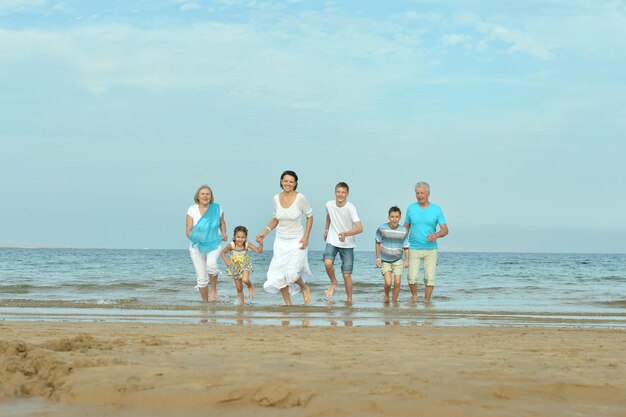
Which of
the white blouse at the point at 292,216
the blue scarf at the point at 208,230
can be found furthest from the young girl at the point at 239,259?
the white blouse at the point at 292,216

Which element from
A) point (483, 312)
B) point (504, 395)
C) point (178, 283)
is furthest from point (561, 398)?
point (178, 283)

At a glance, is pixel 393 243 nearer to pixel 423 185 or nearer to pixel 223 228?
pixel 423 185

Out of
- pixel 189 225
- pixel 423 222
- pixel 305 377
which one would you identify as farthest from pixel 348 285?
pixel 305 377

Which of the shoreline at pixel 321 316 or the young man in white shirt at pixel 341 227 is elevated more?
the young man in white shirt at pixel 341 227

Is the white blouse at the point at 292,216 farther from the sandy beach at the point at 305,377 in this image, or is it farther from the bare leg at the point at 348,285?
the sandy beach at the point at 305,377

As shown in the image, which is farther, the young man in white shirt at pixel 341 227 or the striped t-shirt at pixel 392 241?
the striped t-shirt at pixel 392 241

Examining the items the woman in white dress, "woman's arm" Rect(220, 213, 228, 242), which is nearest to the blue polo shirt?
the woman in white dress

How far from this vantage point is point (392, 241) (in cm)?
1179

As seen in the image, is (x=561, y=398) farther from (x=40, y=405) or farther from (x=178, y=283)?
(x=178, y=283)

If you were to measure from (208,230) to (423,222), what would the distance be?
3379 mm

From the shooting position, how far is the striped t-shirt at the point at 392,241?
38.6ft

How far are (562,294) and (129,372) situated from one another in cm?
1415

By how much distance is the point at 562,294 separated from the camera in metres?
16.7

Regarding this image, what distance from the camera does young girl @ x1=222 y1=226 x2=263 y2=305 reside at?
11755 millimetres
